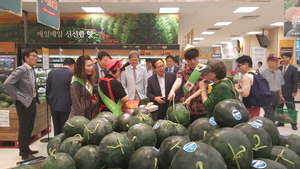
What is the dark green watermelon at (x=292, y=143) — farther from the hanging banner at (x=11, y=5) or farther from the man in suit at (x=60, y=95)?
the man in suit at (x=60, y=95)

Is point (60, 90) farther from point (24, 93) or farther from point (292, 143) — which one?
point (292, 143)

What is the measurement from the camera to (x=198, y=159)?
930 mm

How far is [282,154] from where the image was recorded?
1250mm

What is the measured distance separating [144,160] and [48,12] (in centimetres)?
321

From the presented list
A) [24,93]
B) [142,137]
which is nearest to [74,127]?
[142,137]

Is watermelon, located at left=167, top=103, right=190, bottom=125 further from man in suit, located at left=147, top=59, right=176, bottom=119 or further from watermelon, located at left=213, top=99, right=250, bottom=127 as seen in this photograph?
man in suit, located at left=147, top=59, right=176, bottom=119

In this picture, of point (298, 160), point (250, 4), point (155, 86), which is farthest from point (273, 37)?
point (298, 160)

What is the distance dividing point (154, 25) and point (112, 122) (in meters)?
7.65

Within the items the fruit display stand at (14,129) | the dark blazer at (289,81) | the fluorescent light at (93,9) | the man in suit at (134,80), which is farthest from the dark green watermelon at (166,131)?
the fluorescent light at (93,9)

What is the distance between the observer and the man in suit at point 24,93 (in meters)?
3.86

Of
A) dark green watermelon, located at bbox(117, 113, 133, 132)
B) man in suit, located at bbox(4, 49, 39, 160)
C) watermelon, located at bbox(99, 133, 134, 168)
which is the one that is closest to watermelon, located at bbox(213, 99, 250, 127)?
watermelon, located at bbox(99, 133, 134, 168)

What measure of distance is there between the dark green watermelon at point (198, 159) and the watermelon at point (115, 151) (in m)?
0.36

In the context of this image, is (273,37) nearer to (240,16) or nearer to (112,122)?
(240,16)

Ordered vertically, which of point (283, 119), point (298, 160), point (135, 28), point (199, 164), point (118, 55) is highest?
point (135, 28)
